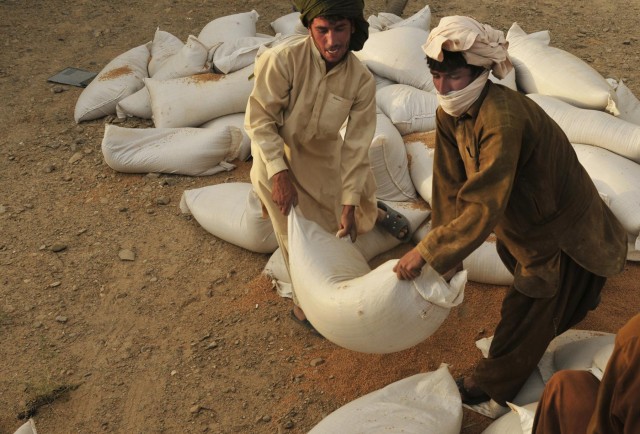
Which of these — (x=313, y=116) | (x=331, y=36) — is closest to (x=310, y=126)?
(x=313, y=116)

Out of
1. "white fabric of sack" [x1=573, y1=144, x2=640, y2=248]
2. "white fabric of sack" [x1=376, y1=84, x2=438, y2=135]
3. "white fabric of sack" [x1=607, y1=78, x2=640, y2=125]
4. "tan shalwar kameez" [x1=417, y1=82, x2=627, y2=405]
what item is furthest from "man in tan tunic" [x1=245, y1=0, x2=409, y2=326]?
"white fabric of sack" [x1=607, y1=78, x2=640, y2=125]

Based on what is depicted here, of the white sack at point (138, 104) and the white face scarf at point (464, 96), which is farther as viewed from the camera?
the white sack at point (138, 104)

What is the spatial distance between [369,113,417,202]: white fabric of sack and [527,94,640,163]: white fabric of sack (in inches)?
32.4

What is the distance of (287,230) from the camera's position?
10.1ft

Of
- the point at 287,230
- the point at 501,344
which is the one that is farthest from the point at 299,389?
the point at 501,344

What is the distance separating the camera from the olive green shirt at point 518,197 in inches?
86.1

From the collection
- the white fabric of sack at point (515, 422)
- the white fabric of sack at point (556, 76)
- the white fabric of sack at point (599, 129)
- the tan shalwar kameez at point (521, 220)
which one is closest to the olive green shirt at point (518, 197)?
the tan shalwar kameez at point (521, 220)

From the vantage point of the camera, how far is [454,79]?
2.27 m

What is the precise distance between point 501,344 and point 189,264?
172 cm

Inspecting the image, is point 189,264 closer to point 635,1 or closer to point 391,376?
point 391,376

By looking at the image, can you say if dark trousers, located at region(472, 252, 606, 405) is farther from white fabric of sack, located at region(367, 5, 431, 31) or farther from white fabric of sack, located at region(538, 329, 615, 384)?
white fabric of sack, located at region(367, 5, 431, 31)

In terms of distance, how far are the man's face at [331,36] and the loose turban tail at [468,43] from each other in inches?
23.9

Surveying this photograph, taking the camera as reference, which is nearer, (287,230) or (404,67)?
(287,230)

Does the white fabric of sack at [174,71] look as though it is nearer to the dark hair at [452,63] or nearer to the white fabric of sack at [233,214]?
the white fabric of sack at [233,214]
